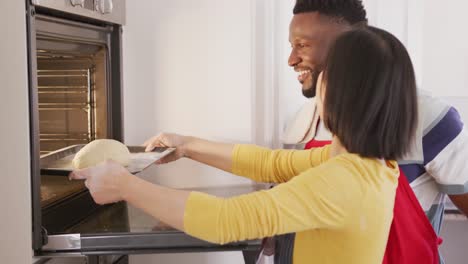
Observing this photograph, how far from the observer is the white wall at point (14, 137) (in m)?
1.11

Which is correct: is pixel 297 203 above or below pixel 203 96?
below

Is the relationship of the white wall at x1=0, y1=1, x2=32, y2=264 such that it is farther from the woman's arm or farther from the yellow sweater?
the woman's arm

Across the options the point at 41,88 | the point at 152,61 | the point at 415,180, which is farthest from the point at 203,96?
the point at 415,180

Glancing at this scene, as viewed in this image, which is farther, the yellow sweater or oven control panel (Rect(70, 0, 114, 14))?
oven control panel (Rect(70, 0, 114, 14))

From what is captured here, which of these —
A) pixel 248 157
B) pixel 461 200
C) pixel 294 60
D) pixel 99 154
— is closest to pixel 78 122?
pixel 99 154

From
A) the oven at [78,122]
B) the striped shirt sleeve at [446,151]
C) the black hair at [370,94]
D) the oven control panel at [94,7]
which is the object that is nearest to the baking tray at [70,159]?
the oven at [78,122]

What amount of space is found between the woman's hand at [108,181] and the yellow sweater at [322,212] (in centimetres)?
13

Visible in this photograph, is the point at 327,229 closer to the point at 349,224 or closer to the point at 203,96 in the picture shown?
the point at 349,224

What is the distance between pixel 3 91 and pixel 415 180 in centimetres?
89

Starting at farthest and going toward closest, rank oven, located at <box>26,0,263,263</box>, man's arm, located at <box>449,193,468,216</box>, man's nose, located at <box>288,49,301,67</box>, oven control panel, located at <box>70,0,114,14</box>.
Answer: man's nose, located at <box>288,49,301,67</box> → man's arm, located at <box>449,193,468,216</box> → oven control panel, located at <box>70,0,114,14</box> → oven, located at <box>26,0,263,263</box>

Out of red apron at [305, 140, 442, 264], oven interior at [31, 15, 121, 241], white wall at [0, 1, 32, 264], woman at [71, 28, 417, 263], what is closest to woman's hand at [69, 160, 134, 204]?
woman at [71, 28, 417, 263]

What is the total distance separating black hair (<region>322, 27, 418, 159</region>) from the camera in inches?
44.6

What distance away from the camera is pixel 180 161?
1842 mm

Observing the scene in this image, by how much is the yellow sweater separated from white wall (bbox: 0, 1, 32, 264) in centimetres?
30
